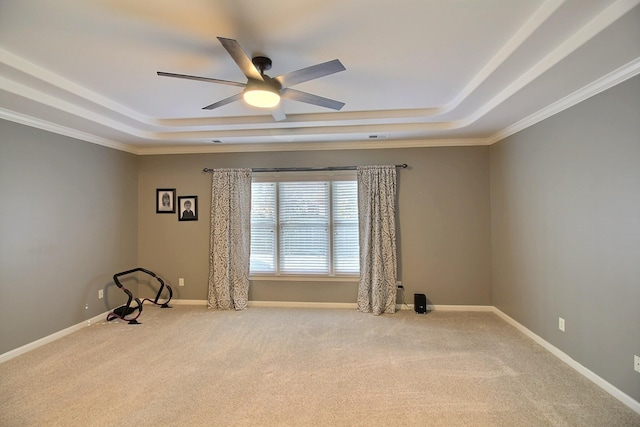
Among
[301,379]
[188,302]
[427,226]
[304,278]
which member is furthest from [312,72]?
[188,302]

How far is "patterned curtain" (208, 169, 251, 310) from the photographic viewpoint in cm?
418

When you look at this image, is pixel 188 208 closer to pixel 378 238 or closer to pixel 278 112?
pixel 278 112

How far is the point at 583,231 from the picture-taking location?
95.2 inches

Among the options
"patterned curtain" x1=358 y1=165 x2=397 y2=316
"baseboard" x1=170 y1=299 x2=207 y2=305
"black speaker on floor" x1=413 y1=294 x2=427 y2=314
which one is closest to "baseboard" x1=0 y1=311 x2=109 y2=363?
"baseboard" x1=170 y1=299 x2=207 y2=305

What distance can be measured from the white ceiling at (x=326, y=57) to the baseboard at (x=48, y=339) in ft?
7.94

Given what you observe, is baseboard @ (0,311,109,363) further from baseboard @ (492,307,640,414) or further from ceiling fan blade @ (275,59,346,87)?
baseboard @ (492,307,640,414)

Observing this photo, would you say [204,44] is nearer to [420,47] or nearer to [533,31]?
[420,47]

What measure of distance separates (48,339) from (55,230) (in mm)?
1261

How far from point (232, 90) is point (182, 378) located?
9.02 feet

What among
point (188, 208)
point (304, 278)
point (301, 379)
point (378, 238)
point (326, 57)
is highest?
point (326, 57)

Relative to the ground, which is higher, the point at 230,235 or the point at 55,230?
the point at 55,230

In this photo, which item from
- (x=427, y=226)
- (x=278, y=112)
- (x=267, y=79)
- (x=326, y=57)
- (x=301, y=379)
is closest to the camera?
(x=267, y=79)

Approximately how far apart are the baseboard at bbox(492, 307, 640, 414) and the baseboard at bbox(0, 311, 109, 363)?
5517 millimetres

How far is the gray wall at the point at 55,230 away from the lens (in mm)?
2795
